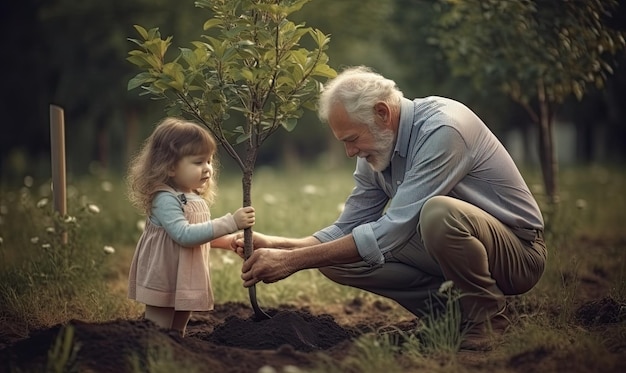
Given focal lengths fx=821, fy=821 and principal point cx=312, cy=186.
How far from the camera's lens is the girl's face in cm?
444

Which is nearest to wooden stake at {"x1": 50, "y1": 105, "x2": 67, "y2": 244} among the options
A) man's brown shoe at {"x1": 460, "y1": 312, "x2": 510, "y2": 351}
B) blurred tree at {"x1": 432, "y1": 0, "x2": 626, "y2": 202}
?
man's brown shoe at {"x1": 460, "y1": 312, "x2": 510, "y2": 351}

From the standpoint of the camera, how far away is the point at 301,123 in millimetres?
25906

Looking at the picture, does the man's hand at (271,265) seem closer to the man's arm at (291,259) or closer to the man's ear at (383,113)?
the man's arm at (291,259)

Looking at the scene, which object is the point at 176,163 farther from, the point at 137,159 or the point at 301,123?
the point at 301,123

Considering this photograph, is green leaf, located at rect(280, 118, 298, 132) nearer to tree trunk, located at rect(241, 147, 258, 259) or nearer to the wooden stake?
tree trunk, located at rect(241, 147, 258, 259)

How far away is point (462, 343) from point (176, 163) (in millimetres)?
1795

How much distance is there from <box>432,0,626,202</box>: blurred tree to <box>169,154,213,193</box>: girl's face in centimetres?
288

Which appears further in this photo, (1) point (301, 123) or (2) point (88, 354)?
(1) point (301, 123)

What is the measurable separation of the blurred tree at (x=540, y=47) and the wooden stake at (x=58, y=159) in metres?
3.09

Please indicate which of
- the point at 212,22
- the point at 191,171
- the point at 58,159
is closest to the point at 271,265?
the point at 191,171

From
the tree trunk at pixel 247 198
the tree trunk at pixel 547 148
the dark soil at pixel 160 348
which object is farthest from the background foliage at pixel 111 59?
the dark soil at pixel 160 348

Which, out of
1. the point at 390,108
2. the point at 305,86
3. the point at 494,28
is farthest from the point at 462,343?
the point at 494,28

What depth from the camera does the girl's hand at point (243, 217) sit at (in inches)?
169

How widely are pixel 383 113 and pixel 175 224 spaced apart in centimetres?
130
